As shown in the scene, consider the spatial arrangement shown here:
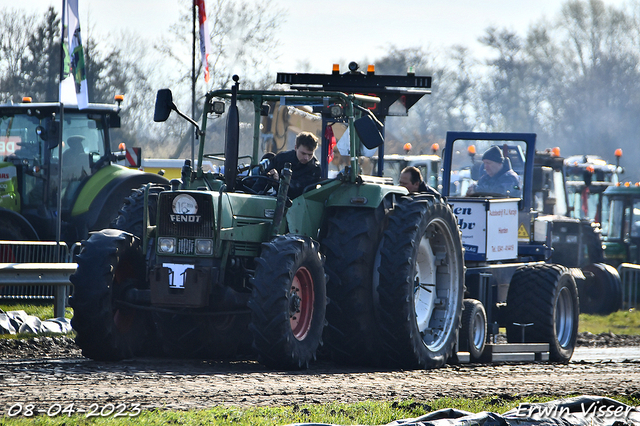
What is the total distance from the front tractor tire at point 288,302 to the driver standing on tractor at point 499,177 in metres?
4.72

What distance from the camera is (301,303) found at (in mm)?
7375

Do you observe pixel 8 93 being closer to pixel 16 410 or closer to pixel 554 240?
pixel 554 240

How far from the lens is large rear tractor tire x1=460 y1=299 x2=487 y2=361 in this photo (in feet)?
30.3

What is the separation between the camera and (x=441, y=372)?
7961 mm

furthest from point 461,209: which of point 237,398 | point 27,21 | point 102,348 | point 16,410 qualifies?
point 27,21

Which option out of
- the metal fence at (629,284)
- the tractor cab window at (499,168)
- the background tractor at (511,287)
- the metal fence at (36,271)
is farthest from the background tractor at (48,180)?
the metal fence at (629,284)

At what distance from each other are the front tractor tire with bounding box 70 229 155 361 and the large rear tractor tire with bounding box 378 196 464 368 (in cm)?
213

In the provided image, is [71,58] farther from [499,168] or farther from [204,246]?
[204,246]

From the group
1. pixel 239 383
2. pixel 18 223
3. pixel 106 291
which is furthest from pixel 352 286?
pixel 18 223

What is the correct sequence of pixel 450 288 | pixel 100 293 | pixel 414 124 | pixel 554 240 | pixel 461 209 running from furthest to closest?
pixel 414 124 → pixel 554 240 → pixel 461 209 → pixel 450 288 → pixel 100 293

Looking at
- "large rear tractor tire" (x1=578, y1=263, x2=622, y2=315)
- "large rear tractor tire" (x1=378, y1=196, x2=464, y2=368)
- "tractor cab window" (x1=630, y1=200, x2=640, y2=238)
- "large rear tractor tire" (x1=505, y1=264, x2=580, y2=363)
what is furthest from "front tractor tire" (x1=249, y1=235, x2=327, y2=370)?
"tractor cab window" (x1=630, y1=200, x2=640, y2=238)

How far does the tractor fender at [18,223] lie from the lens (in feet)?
44.4

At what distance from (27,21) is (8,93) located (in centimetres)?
323

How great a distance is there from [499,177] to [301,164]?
13.6ft
